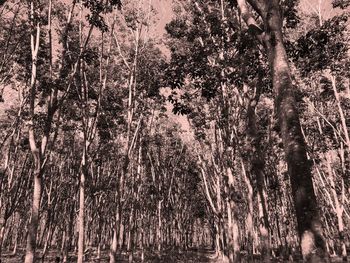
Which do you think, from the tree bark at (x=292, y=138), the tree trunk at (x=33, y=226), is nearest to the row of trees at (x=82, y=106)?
the tree trunk at (x=33, y=226)

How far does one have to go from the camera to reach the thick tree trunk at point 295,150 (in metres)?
4.04

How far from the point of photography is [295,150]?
14.8 feet

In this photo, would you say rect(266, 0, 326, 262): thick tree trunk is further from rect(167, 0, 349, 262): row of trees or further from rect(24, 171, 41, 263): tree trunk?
rect(24, 171, 41, 263): tree trunk

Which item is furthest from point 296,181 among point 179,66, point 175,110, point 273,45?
point 179,66

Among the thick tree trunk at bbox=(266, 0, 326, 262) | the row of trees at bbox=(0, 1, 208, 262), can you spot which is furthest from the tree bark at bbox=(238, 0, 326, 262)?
the row of trees at bbox=(0, 1, 208, 262)

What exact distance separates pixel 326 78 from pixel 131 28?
46.8 ft

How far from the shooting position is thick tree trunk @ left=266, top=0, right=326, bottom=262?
13.2 feet

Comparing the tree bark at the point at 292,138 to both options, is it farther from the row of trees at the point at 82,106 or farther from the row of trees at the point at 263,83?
the row of trees at the point at 82,106

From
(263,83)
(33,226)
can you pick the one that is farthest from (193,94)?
(33,226)

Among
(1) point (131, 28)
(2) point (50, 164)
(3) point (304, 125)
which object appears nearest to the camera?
(1) point (131, 28)

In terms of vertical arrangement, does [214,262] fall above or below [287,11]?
below

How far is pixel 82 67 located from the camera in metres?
16.3

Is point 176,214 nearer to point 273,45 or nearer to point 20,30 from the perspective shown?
point 20,30

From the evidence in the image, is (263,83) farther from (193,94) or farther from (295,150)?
(295,150)
